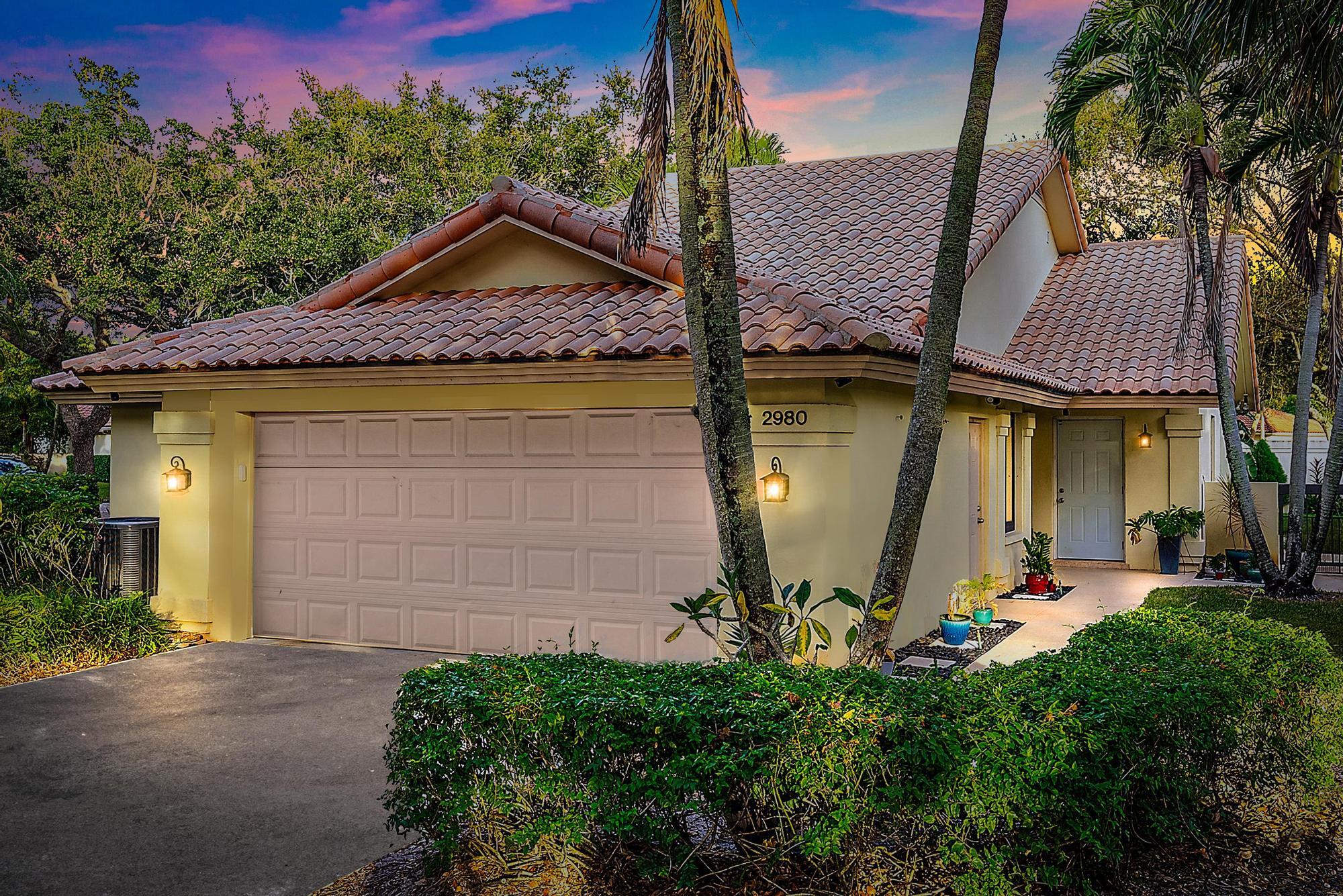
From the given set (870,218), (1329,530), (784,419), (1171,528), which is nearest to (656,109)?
(784,419)

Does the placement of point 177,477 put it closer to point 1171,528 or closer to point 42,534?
point 42,534

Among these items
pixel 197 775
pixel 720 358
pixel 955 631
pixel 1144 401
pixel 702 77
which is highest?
pixel 702 77

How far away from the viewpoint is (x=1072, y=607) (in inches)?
510

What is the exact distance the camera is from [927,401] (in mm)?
5641

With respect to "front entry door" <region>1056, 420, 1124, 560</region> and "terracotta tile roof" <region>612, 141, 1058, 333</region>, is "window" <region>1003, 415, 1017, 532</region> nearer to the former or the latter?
"front entry door" <region>1056, 420, 1124, 560</region>

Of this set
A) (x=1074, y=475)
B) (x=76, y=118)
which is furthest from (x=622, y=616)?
(x=76, y=118)

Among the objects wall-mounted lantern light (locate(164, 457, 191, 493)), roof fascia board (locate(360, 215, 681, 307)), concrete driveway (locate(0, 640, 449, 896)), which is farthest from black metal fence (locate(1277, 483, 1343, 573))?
wall-mounted lantern light (locate(164, 457, 191, 493))

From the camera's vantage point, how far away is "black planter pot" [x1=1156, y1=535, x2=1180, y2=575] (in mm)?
15641

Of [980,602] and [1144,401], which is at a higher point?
[1144,401]

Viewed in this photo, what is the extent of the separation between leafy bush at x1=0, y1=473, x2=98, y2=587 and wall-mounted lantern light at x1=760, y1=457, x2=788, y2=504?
7.32 m

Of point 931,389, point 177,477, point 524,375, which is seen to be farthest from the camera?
point 177,477

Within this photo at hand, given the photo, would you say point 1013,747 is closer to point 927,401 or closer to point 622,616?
point 927,401

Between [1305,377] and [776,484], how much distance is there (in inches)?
291

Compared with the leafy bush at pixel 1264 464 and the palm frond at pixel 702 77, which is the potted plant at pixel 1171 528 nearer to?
the palm frond at pixel 702 77
